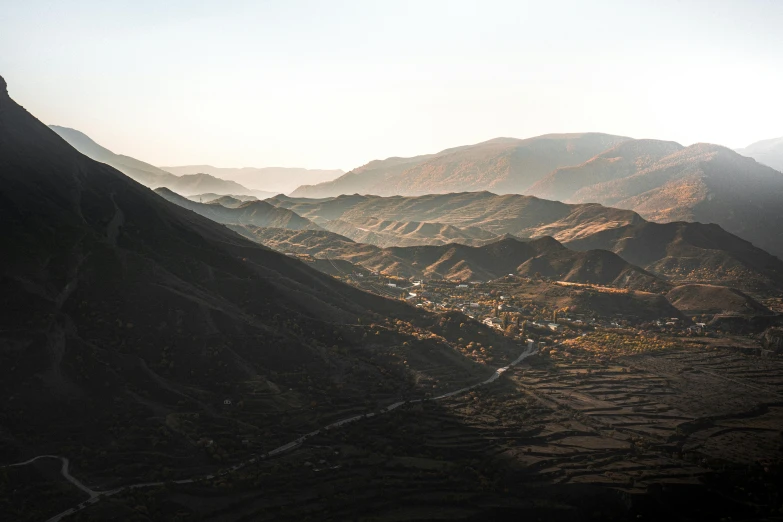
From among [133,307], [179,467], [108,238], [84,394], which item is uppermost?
[108,238]

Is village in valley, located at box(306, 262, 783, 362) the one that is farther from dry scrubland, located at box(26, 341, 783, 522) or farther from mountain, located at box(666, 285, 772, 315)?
dry scrubland, located at box(26, 341, 783, 522)

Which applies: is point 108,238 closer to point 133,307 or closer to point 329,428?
point 133,307

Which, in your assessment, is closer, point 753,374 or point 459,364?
point 459,364

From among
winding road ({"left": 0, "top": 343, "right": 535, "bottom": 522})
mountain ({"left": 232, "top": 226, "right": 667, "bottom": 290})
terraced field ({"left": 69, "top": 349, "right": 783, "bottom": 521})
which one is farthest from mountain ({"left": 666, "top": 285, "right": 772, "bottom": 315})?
winding road ({"left": 0, "top": 343, "right": 535, "bottom": 522})

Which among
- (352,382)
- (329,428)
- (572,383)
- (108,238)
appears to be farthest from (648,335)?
(108,238)

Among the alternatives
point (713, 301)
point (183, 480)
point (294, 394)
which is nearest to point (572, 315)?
point (713, 301)

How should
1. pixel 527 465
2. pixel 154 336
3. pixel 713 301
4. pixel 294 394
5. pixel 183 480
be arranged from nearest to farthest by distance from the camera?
pixel 183 480 < pixel 527 465 < pixel 294 394 < pixel 154 336 < pixel 713 301

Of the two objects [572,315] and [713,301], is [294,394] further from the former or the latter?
[713,301]
